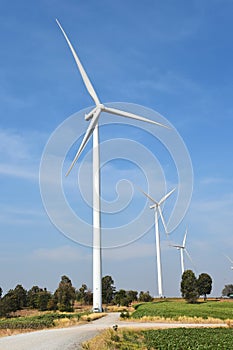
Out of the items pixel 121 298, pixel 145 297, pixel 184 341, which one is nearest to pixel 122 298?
pixel 121 298

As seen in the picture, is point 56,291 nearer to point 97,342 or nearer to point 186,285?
point 186,285

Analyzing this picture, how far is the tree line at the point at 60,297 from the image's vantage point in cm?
8800

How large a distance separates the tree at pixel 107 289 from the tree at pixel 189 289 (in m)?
23.7

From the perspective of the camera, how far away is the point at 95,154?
2569 inches

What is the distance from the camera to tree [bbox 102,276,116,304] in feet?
347

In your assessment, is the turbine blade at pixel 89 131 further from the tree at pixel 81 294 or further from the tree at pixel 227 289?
the tree at pixel 227 289

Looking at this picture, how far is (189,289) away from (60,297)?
29.0 metres

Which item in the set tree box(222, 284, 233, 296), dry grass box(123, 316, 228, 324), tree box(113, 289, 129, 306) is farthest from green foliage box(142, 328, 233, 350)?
tree box(222, 284, 233, 296)

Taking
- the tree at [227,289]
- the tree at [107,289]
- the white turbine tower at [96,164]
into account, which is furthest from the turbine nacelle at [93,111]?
the tree at [227,289]

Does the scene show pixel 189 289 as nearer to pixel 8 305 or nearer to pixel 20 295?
pixel 8 305

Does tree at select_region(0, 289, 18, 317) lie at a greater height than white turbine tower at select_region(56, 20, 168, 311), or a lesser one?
lesser

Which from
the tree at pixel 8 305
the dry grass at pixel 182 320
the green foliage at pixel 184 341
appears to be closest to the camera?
the green foliage at pixel 184 341

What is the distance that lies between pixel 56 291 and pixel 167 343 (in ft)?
246

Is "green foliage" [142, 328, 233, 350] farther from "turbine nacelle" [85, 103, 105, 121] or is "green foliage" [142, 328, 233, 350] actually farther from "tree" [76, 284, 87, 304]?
"tree" [76, 284, 87, 304]
